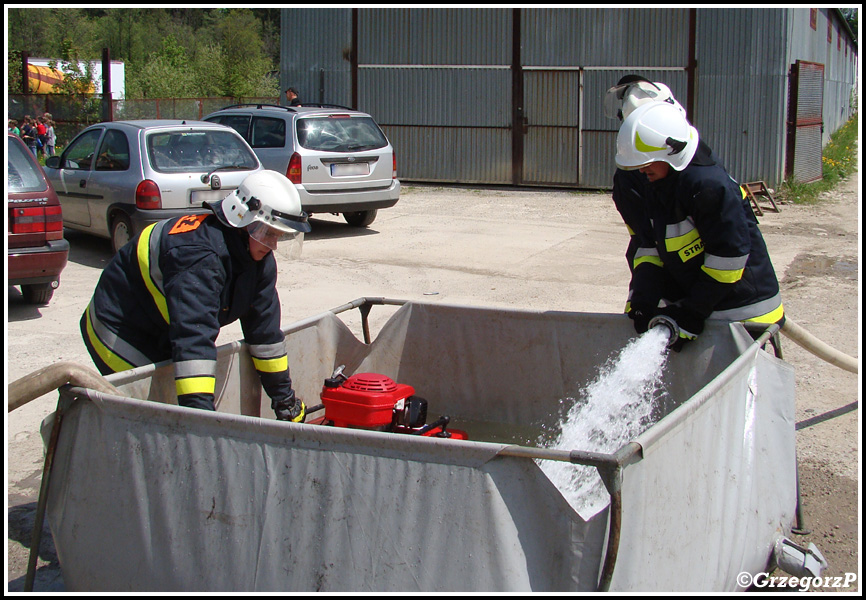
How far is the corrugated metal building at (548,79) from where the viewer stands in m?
15.4

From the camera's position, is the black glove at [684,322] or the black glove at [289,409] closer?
the black glove at [289,409]

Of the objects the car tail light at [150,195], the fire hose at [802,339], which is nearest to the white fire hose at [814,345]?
the fire hose at [802,339]

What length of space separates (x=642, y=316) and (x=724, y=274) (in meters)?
0.51

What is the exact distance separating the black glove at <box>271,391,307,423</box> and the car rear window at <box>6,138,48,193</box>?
4.71 metres

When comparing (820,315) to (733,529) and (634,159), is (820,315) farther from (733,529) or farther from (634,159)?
(733,529)

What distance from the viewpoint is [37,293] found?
809 cm

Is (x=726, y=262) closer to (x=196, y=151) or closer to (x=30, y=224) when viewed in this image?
(x=30, y=224)

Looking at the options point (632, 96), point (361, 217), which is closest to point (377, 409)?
point (632, 96)

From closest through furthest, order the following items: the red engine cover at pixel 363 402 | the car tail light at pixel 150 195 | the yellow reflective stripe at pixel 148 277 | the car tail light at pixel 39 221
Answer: the yellow reflective stripe at pixel 148 277 < the red engine cover at pixel 363 402 < the car tail light at pixel 39 221 < the car tail light at pixel 150 195

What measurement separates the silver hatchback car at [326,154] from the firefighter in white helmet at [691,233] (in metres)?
7.62

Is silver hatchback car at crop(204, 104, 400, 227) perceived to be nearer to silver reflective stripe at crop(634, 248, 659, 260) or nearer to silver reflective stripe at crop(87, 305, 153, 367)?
silver reflective stripe at crop(634, 248, 659, 260)

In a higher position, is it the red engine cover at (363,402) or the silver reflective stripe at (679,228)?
the silver reflective stripe at (679,228)

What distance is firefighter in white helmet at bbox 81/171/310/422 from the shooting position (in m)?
3.25

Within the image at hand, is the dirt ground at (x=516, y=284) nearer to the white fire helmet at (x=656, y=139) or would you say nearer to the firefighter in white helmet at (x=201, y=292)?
the firefighter in white helmet at (x=201, y=292)
